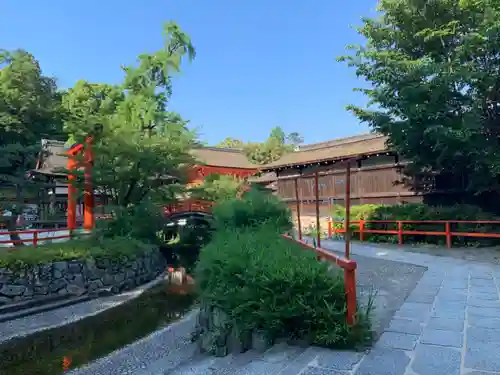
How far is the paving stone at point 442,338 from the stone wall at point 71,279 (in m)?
8.11

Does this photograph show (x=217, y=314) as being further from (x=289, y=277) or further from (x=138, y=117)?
(x=138, y=117)

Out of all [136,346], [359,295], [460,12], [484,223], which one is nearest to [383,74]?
[460,12]

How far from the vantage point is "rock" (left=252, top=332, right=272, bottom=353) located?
164 inches

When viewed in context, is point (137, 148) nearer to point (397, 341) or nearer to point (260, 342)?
point (260, 342)

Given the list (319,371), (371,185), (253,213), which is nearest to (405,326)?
(319,371)

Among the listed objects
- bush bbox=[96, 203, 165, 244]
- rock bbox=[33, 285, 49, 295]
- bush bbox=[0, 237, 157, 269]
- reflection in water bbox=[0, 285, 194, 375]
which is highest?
bush bbox=[96, 203, 165, 244]

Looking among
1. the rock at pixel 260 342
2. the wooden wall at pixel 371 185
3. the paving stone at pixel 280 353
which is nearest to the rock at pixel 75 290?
the rock at pixel 260 342

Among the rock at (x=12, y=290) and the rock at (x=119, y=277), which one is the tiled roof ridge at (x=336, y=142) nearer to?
the rock at (x=119, y=277)

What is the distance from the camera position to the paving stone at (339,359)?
3.35 m

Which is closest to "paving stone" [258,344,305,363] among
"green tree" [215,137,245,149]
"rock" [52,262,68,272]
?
"rock" [52,262,68,272]

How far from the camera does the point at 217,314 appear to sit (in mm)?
5066

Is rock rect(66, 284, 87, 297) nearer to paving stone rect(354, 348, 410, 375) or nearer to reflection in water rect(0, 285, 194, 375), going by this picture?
reflection in water rect(0, 285, 194, 375)

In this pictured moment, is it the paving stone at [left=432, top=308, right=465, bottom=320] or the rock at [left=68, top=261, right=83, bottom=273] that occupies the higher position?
the paving stone at [left=432, top=308, right=465, bottom=320]

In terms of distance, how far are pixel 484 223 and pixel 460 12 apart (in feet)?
19.9
